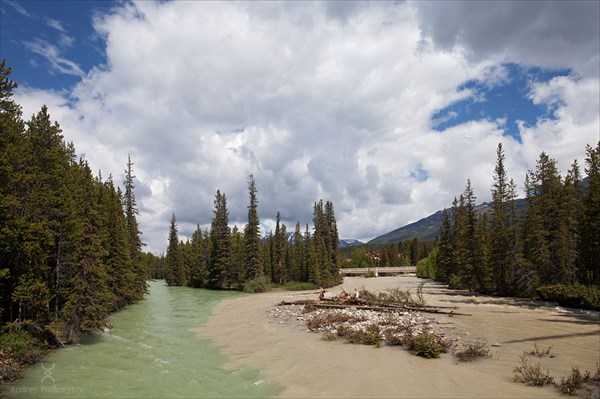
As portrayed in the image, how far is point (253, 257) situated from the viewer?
233ft

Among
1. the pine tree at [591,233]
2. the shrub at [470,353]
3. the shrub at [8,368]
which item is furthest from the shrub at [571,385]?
the pine tree at [591,233]

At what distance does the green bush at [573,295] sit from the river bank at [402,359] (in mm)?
4347

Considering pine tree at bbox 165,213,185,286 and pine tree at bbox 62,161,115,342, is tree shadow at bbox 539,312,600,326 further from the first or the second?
pine tree at bbox 165,213,185,286

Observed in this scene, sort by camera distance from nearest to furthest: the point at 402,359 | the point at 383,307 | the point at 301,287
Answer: the point at 402,359 < the point at 383,307 < the point at 301,287

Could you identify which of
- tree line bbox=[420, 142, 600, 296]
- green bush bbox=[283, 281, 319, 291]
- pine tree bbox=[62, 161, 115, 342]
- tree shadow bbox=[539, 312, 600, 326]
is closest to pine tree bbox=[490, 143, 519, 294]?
tree line bbox=[420, 142, 600, 296]

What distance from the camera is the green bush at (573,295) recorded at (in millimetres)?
32359

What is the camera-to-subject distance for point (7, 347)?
1622cm

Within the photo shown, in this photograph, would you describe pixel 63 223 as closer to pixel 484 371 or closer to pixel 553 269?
pixel 484 371

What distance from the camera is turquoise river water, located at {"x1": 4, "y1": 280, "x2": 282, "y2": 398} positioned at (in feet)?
42.4

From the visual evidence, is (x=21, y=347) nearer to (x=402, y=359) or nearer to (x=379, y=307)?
(x=402, y=359)

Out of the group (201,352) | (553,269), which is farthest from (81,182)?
(553,269)

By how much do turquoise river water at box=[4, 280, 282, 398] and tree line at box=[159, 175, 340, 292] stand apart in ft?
152

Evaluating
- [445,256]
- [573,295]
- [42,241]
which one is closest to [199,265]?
[445,256]

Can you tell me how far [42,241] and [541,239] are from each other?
46.8 meters
